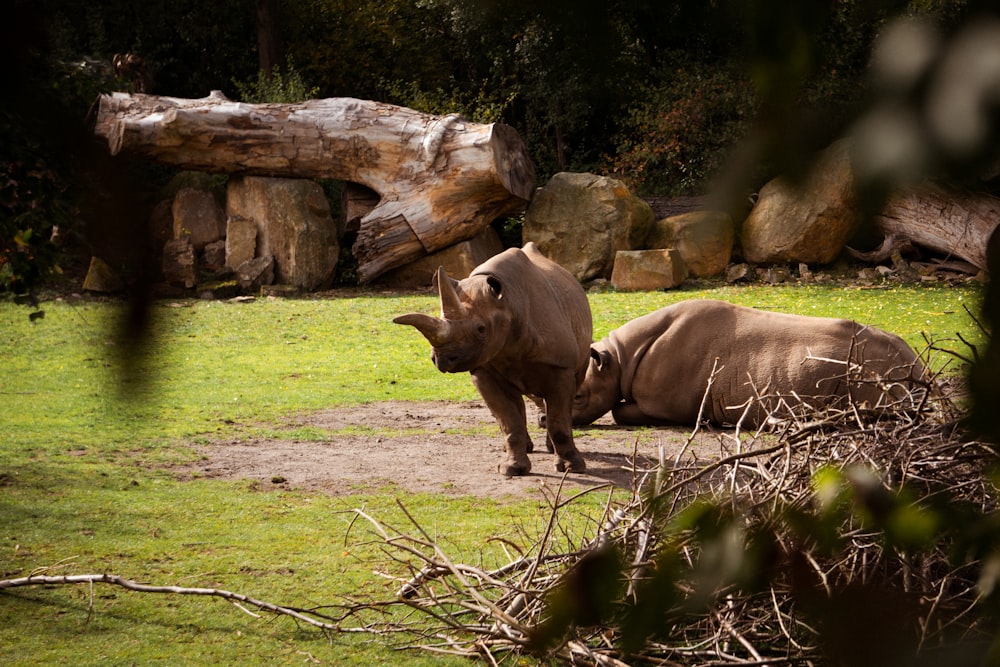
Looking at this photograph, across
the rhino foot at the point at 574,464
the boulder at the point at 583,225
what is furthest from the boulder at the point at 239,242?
the rhino foot at the point at 574,464

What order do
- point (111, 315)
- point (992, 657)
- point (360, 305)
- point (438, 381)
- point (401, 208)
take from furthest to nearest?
point (401, 208)
point (360, 305)
point (438, 381)
point (111, 315)
point (992, 657)

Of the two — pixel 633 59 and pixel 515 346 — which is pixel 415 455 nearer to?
pixel 515 346

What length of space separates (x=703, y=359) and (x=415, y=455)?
2.28 metres

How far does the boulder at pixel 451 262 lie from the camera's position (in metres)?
15.8

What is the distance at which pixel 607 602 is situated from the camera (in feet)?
1.82

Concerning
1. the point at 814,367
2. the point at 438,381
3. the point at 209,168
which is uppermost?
the point at 209,168

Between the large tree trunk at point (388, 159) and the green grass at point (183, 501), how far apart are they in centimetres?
315

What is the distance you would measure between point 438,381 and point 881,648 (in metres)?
10.9

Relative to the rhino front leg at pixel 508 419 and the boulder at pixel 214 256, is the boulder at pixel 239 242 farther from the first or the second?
the rhino front leg at pixel 508 419

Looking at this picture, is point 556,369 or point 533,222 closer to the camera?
point 556,369

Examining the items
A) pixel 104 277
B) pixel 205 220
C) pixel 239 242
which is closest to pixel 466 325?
pixel 104 277

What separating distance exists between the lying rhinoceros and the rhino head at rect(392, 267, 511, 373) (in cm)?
208

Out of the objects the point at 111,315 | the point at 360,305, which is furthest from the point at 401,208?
the point at 111,315

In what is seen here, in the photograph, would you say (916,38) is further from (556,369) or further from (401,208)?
(401,208)
